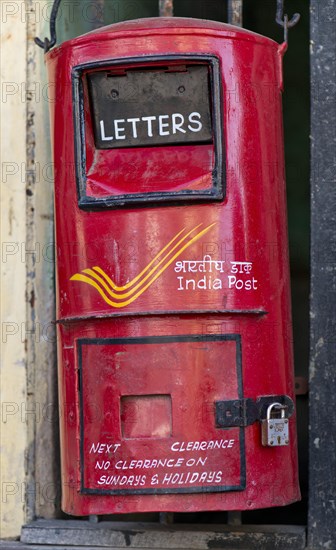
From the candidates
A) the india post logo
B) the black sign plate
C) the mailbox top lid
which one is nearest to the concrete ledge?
the india post logo

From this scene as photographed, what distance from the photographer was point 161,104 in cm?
300

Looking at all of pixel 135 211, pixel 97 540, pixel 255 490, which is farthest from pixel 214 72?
pixel 97 540

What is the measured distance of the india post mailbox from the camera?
2.87 m

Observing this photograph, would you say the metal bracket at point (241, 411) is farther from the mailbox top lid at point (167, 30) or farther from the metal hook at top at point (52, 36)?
the metal hook at top at point (52, 36)

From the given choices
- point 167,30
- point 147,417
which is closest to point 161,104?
point 167,30

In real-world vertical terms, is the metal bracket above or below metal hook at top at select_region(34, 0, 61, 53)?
below

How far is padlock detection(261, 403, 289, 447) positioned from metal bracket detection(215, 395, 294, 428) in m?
0.02

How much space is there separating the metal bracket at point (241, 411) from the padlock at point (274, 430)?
0.05ft

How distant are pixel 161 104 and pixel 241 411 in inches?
36.3

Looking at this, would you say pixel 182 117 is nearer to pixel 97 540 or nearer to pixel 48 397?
pixel 48 397

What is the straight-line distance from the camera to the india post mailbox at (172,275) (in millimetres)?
2871

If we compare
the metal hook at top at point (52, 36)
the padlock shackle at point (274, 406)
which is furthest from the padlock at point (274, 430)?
the metal hook at top at point (52, 36)

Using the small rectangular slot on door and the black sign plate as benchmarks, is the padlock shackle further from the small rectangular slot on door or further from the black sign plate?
the black sign plate

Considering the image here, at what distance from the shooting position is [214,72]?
2949 mm
